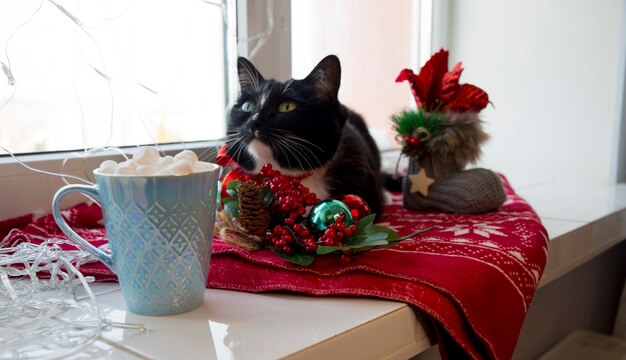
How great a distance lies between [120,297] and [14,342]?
0.14 m

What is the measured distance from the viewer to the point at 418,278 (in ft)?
1.89

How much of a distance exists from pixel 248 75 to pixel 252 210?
242 millimetres

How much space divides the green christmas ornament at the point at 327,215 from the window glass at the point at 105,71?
0.30 m

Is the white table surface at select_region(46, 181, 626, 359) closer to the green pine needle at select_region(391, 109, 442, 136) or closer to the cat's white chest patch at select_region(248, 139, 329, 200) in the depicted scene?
the cat's white chest patch at select_region(248, 139, 329, 200)

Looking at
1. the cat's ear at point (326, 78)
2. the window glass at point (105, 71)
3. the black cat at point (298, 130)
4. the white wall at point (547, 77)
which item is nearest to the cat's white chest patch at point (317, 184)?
the black cat at point (298, 130)

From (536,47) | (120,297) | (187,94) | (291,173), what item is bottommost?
(120,297)

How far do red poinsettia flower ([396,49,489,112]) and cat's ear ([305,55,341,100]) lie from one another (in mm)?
261

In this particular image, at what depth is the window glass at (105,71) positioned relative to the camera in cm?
83

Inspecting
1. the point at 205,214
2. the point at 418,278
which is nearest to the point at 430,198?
the point at 418,278

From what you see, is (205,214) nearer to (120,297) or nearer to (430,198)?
(120,297)

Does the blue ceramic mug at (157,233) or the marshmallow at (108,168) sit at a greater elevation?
the marshmallow at (108,168)

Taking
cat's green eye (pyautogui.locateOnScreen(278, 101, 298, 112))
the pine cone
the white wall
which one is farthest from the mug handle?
the white wall

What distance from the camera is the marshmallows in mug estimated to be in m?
0.51

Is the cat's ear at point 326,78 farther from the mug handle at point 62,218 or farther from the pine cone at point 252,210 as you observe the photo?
the mug handle at point 62,218
